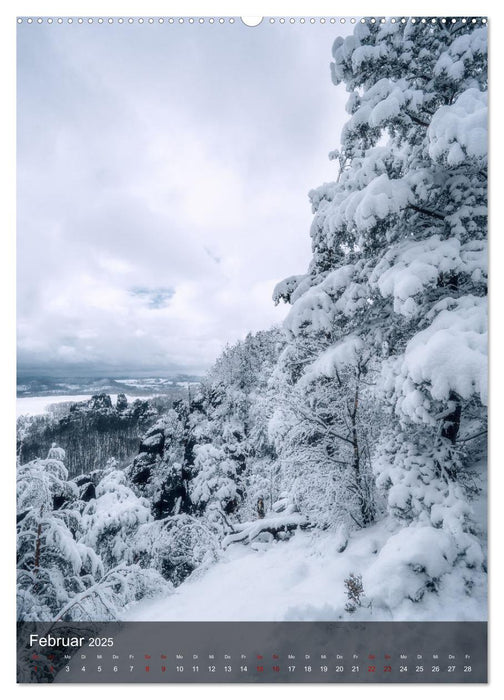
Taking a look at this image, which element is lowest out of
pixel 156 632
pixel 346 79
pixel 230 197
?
pixel 156 632

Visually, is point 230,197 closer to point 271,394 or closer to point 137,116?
point 137,116

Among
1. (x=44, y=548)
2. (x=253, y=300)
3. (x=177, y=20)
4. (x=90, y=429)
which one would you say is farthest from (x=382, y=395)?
(x=177, y=20)

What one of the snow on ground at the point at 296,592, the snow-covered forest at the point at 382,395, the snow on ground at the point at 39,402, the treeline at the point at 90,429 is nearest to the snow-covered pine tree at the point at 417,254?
the snow-covered forest at the point at 382,395

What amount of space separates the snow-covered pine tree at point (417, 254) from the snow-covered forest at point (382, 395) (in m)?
0.02

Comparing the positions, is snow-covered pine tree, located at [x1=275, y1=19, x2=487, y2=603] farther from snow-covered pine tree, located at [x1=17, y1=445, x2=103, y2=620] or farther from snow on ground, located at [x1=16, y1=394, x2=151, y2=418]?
snow-covered pine tree, located at [x1=17, y1=445, x2=103, y2=620]

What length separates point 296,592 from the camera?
3.67m

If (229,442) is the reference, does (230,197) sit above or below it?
above

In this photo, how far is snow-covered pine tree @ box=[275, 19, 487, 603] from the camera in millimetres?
2932

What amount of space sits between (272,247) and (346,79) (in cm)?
197

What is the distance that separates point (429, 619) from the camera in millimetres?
3121

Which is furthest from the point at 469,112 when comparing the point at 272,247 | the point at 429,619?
the point at 429,619
